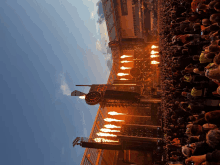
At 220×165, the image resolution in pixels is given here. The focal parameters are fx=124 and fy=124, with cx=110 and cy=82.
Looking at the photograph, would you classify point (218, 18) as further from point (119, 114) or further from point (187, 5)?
point (119, 114)

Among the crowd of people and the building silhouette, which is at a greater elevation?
the crowd of people

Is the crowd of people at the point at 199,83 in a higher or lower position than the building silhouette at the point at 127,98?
higher

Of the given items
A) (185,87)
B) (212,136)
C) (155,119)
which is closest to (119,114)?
(155,119)

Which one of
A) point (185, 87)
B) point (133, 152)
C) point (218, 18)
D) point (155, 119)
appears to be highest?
point (218, 18)

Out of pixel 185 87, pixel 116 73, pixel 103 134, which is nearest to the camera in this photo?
pixel 185 87

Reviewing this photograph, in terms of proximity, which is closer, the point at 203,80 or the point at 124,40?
the point at 203,80

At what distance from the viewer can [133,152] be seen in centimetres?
1678

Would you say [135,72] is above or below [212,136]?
below

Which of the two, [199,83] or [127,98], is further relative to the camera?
[127,98]

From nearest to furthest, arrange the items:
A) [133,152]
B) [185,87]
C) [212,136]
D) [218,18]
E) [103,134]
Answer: [212,136]
[218,18]
[185,87]
[133,152]
[103,134]

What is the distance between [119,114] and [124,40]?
16646mm

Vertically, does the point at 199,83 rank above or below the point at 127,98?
above

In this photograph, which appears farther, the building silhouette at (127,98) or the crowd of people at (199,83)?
the building silhouette at (127,98)

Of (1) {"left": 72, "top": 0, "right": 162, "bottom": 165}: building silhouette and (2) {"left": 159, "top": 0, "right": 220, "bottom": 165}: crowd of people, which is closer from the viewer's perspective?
(2) {"left": 159, "top": 0, "right": 220, "bottom": 165}: crowd of people
